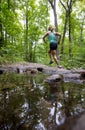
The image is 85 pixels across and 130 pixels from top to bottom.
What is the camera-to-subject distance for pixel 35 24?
29.4 metres

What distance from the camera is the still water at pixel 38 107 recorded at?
9.43 ft

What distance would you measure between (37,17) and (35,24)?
1202 millimetres

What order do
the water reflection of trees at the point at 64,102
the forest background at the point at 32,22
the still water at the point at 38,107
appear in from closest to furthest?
the still water at the point at 38,107 < the water reflection of trees at the point at 64,102 < the forest background at the point at 32,22

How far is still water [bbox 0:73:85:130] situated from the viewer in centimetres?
288

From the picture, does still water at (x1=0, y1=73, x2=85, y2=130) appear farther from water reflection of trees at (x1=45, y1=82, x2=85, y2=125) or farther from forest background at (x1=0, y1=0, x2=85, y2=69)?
forest background at (x1=0, y1=0, x2=85, y2=69)

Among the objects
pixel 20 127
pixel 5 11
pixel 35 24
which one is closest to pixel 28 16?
pixel 35 24

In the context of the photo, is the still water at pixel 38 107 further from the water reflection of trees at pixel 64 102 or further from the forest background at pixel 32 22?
the forest background at pixel 32 22

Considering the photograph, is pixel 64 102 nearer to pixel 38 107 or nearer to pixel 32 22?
pixel 38 107

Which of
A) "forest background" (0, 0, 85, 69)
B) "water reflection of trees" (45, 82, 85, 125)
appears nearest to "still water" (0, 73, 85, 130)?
"water reflection of trees" (45, 82, 85, 125)

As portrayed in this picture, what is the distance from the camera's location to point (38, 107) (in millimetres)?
3652

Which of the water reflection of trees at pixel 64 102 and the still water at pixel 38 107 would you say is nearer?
the still water at pixel 38 107

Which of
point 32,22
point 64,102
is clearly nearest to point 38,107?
point 64,102

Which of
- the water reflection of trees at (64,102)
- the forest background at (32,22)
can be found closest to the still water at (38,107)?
the water reflection of trees at (64,102)

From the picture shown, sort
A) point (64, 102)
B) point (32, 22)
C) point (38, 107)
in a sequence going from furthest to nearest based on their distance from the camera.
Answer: point (32, 22) < point (64, 102) < point (38, 107)
